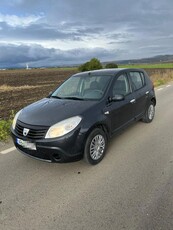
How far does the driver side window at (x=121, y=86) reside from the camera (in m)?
5.23

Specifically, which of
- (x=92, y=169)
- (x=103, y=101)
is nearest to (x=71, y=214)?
(x=92, y=169)

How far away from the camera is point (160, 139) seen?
5719mm

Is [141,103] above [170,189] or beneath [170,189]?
above

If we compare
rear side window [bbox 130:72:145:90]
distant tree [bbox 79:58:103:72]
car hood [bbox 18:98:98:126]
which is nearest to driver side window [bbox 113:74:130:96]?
rear side window [bbox 130:72:145:90]

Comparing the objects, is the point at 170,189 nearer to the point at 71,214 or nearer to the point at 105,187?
the point at 105,187

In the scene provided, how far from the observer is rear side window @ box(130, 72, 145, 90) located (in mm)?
6109

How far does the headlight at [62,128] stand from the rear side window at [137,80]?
254 centimetres

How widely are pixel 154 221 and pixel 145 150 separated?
232 centimetres

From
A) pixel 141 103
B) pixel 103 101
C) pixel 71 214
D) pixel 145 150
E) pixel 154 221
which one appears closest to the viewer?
pixel 154 221

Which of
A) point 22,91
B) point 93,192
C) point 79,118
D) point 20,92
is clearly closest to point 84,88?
point 79,118

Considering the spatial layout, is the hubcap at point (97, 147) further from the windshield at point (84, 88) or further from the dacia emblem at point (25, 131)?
the dacia emblem at point (25, 131)

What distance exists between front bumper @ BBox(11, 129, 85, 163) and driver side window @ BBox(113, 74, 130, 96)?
1.56m

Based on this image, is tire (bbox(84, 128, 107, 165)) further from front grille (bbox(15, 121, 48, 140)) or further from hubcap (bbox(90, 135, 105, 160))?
front grille (bbox(15, 121, 48, 140))

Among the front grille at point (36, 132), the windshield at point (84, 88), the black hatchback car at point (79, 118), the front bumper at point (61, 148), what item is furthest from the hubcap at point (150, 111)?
the front grille at point (36, 132)
